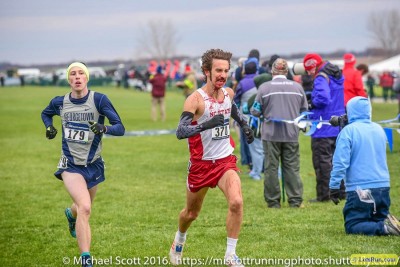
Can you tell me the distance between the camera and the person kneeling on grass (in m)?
8.87

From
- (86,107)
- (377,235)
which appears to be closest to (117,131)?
(86,107)

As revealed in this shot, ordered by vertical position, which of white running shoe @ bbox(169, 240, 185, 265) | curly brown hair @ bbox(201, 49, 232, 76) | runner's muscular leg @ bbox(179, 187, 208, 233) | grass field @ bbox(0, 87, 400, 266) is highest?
curly brown hair @ bbox(201, 49, 232, 76)

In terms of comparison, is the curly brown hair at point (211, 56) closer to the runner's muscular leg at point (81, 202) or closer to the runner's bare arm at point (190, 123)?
the runner's bare arm at point (190, 123)

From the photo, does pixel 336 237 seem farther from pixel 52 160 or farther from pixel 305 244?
pixel 52 160

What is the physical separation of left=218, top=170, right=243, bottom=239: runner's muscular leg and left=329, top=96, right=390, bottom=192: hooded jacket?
1592mm

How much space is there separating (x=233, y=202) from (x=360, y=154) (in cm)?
206

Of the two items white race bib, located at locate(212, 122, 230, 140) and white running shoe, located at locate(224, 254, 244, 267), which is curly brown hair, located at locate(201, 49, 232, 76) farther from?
white running shoe, located at locate(224, 254, 244, 267)

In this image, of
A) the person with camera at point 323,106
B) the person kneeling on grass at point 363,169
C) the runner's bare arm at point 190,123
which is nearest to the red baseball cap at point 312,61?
the person with camera at point 323,106

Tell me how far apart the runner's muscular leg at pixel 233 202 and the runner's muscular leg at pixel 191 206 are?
29cm

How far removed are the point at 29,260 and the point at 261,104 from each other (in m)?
4.93

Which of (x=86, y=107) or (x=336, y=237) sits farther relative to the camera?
Answer: (x=336, y=237)

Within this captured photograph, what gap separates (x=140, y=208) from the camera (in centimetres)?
1230

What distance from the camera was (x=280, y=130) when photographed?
1198cm

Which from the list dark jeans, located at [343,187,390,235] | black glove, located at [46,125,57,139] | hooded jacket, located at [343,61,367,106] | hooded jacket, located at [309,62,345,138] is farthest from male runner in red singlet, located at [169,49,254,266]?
hooded jacket, located at [343,61,367,106]
